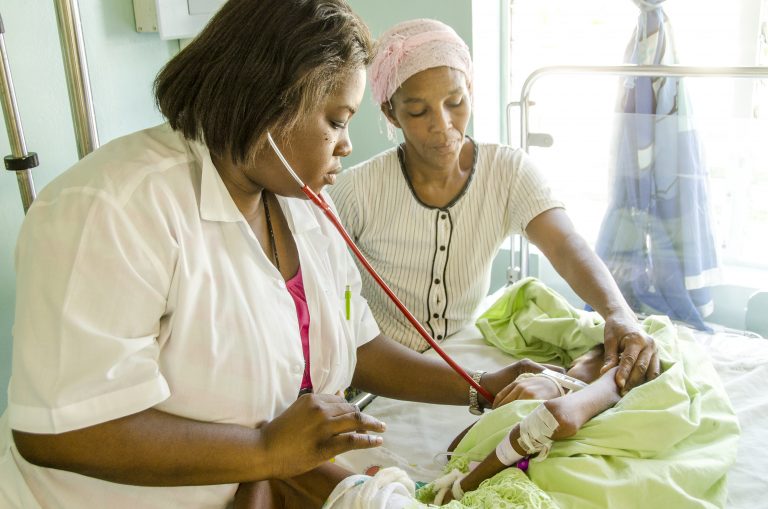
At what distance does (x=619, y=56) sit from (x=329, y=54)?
85.7 inches

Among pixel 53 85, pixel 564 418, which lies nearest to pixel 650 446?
pixel 564 418

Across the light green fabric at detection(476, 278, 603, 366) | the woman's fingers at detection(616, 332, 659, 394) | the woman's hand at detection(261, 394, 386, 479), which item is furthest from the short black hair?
the light green fabric at detection(476, 278, 603, 366)

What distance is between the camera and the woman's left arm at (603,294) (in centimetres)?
155

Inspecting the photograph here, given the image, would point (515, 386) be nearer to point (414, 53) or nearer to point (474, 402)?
point (474, 402)

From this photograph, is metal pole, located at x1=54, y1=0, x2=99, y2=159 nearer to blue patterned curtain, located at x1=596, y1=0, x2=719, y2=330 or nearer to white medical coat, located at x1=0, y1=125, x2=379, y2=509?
white medical coat, located at x1=0, y1=125, x2=379, y2=509

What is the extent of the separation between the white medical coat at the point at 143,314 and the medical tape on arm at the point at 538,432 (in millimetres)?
397

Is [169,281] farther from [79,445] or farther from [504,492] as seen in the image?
[504,492]

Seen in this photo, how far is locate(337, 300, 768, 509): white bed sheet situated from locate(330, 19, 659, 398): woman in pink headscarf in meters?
0.16

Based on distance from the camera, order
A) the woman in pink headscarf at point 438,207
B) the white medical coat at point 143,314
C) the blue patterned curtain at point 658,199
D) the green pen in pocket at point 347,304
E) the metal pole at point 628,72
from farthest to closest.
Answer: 1. the blue patterned curtain at point 658,199
2. the metal pole at point 628,72
3. the woman in pink headscarf at point 438,207
4. the green pen in pocket at point 347,304
5. the white medical coat at point 143,314

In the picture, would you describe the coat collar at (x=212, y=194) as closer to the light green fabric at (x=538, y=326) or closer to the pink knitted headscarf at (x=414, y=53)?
the pink knitted headscarf at (x=414, y=53)

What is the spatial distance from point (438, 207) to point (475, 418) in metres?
0.62

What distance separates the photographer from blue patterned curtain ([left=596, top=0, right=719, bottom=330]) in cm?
249

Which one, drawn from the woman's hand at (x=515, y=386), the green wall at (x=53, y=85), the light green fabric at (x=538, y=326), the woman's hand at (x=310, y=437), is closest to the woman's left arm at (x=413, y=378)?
the woman's hand at (x=515, y=386)

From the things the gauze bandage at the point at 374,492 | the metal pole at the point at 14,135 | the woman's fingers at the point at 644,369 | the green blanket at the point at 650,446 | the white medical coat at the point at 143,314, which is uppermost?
the metal pole at the point at 14,135
